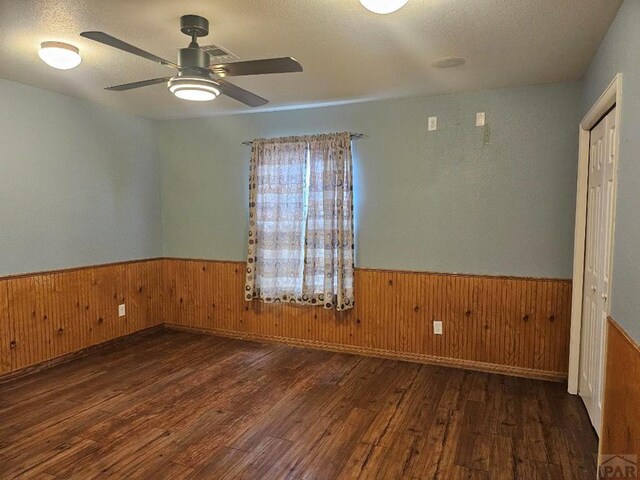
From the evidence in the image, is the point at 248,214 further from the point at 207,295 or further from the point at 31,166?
the point at 31,166

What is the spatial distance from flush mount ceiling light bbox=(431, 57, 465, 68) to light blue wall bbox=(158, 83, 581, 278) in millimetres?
774

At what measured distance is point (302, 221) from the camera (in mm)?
4301

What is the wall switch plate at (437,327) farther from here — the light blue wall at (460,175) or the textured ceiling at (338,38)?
the textured ceiling at (338,38)

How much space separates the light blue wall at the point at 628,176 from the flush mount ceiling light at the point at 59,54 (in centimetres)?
304

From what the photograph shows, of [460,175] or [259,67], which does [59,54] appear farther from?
[460,175]

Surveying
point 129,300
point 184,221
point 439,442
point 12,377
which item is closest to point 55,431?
point 12,377

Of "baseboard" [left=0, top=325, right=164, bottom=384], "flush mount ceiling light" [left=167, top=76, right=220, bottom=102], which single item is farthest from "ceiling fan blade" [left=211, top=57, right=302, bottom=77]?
"baseboard" [left=0, top=325, right=164, bottom=384]

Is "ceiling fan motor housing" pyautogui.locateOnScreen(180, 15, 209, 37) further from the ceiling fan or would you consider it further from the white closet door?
the white closet door

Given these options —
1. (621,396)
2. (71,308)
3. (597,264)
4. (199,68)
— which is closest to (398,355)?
(597,264)

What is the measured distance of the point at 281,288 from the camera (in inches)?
174

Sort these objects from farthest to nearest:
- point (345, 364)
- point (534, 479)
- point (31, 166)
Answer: point (345, 364)
point (31, 166)
point (534, 479)

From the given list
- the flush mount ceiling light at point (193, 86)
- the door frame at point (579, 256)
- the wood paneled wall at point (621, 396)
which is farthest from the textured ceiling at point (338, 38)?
the wood paneled wall at point (621, 396)

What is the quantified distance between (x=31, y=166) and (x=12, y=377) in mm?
1759

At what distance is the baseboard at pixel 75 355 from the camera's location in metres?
3.52
